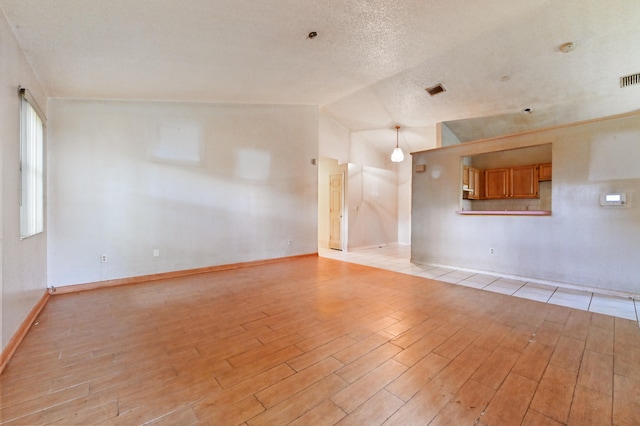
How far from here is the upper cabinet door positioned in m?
5.94

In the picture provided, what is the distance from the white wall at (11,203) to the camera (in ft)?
6.56

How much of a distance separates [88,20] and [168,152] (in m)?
2.20

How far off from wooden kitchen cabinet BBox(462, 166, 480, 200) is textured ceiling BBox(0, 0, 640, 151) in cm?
161

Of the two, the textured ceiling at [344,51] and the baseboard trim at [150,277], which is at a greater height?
the textured ceiling at [344,51]

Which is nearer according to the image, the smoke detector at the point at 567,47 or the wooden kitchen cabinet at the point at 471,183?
the smoke detector at the point at 567,47

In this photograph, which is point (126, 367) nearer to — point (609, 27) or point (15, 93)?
point (15, 93)

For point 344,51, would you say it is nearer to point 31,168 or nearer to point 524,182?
point 31,168

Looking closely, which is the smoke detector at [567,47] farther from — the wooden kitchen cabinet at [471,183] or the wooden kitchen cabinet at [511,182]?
the wooden kitchen cabinet at [511,182]

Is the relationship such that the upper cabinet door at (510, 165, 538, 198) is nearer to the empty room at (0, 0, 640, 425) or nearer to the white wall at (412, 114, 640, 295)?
the empty room at (0, 0, 640, 425)

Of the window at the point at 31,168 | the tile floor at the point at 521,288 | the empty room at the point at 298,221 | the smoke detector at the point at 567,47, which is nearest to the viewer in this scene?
the empty room at the point at 298,221

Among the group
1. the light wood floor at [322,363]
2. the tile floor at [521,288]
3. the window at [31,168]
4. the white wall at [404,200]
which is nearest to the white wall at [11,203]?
the window at [31,168]

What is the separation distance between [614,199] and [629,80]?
75.4 inches

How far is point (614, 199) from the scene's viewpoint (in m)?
3.36

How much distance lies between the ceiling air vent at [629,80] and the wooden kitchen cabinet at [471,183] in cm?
264
